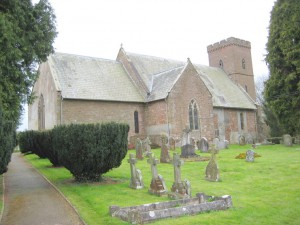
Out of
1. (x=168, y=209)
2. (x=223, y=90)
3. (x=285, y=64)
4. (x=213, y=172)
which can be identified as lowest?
(x=168, y=209)

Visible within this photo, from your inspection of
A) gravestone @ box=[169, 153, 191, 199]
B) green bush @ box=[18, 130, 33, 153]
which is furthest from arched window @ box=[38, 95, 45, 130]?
gravestone @ box=[169, 153, 191, 199]

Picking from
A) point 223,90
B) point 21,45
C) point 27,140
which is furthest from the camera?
point 223,90

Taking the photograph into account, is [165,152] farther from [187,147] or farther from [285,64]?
[285,64]

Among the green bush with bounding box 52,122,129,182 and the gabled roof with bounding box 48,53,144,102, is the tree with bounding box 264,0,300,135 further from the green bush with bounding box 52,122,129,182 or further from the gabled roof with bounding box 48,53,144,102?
the green bush with bounding box 52,122,129,182

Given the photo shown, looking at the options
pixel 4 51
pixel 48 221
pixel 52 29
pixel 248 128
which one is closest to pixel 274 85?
pixel 248 128

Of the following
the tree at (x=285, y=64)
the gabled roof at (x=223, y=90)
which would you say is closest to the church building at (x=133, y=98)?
the gabled roof at (x=223, y=90)

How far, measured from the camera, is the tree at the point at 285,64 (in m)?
27.8

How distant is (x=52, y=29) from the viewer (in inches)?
675

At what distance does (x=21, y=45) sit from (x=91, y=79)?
604 inches

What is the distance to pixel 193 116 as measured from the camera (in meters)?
32.2

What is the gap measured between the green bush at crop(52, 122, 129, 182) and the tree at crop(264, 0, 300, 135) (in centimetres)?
1952

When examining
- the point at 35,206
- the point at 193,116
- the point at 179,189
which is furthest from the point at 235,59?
the point at 35,206

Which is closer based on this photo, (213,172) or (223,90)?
(213,172)

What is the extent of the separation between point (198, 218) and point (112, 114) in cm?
2280
